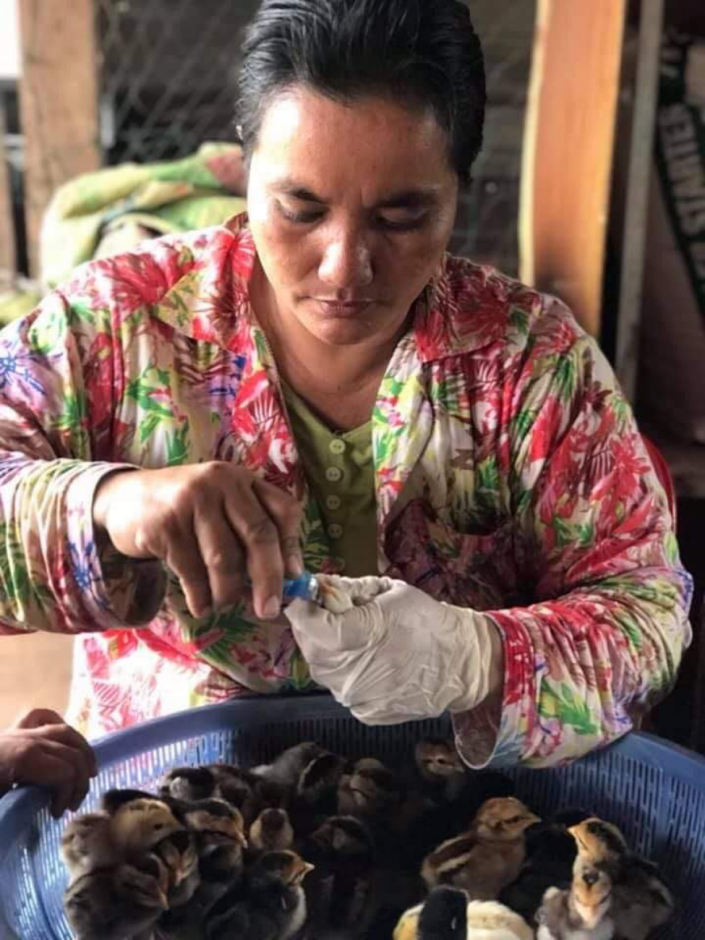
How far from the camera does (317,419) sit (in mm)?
1283

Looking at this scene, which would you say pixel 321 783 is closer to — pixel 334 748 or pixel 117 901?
pixel 334 748

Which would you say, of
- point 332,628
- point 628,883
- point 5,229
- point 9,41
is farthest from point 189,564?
point 9,41

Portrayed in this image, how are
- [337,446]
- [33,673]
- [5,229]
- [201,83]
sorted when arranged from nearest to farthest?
[337,446] < [33,673] < [5,229] < [201,83]

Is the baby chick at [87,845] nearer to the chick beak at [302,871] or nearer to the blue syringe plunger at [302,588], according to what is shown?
the chick beak at [302,871]

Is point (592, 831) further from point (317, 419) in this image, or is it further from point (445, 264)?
point (445, 264)

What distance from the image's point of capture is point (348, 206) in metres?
1.06

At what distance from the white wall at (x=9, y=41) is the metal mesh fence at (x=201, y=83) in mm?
246

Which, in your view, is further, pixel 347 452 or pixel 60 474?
pixel 347 452

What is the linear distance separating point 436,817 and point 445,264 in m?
0.59

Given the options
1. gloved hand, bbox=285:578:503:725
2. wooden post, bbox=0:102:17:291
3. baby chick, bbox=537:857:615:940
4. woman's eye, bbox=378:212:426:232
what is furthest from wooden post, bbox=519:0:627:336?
wooden post, bbox=0:102:17:291

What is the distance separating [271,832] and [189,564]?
0.32 m

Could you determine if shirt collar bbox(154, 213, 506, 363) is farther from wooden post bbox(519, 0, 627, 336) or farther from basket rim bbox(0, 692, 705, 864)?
wooden post bbox(519, 0, 627, 336)

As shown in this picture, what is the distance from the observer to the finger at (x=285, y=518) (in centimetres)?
96

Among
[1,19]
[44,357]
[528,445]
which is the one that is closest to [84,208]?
[1,19]
